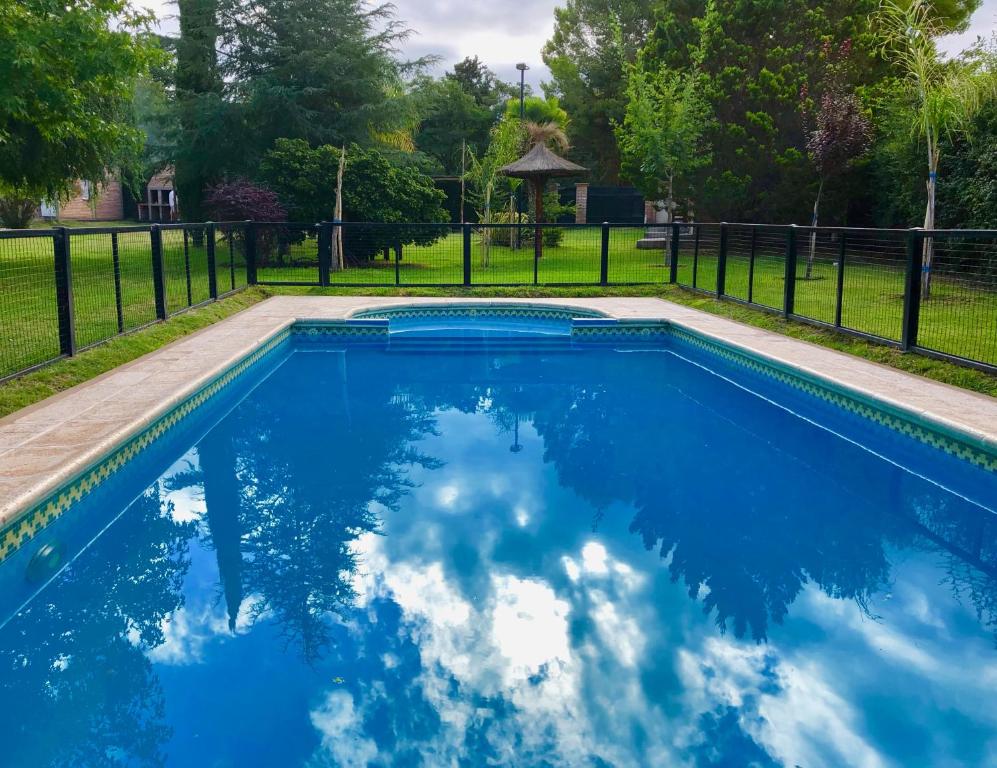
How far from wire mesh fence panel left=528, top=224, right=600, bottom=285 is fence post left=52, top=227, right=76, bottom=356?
8.46 meters

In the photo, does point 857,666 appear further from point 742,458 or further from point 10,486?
point 10,486

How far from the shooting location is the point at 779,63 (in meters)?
19.6

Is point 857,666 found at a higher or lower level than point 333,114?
lower

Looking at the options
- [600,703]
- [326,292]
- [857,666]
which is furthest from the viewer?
[326,292]

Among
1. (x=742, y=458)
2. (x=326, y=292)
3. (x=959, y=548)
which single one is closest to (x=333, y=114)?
(x=326, y=292)

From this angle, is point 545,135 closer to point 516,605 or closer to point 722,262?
point 722,262

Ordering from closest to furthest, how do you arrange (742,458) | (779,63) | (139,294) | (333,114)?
(742,458) → (139,294) → (779,63) → (333,114)

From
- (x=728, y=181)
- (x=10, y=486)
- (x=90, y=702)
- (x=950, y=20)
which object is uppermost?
(x=950, y=20)

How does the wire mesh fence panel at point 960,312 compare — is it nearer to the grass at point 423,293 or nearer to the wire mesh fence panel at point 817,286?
the grass at point 423,293

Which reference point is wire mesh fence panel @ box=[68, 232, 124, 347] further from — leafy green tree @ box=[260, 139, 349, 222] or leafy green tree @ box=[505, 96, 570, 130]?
leafy green tree @ box=[505, 96, 570, 130]

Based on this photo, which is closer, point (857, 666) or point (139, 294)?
point (857, 666)

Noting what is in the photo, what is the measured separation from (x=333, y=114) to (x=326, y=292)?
370 inches

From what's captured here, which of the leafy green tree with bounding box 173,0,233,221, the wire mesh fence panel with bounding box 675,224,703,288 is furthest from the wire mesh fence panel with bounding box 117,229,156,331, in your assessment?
the leafy green tree with bounding box 173,0,233,221

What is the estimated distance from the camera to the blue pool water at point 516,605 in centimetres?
268
